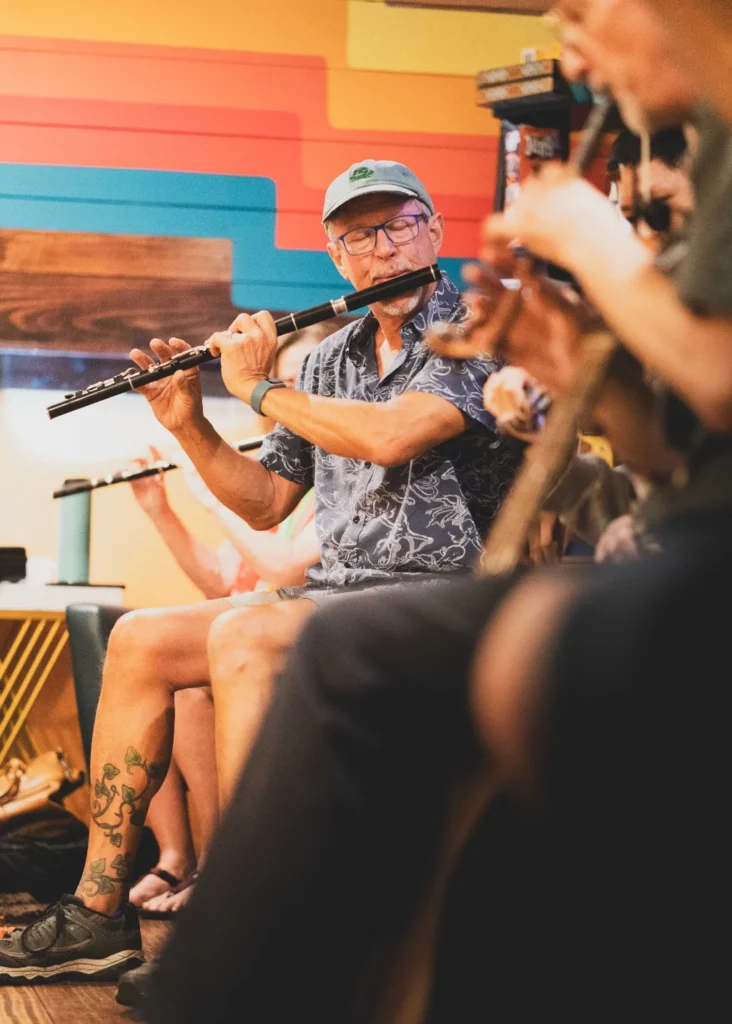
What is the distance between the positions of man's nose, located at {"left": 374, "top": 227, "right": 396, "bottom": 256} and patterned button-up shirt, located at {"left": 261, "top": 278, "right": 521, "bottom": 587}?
107mm

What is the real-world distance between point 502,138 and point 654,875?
2817 mm

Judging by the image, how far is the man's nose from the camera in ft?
6.93

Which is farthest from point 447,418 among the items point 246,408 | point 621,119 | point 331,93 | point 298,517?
point 331,93

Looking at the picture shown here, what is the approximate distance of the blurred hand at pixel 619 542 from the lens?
3.40ft

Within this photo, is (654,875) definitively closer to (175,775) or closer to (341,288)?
(175,775)

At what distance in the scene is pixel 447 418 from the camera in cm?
186

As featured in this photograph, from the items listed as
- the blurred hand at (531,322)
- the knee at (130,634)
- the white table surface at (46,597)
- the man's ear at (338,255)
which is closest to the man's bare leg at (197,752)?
the white table surface at (46,597)

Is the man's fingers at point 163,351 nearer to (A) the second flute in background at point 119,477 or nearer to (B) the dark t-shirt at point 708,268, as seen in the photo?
(A) the second flute in background at point 119,477

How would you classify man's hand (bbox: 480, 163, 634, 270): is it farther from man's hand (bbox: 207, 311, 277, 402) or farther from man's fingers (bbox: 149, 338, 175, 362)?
man's fingers (bbox: 149, 338, 175, 362)

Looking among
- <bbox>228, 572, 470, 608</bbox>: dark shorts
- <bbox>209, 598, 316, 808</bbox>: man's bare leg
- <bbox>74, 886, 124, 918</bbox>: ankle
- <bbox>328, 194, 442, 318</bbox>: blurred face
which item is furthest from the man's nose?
<bbox>74, 886, 124, 918</bbox>: ankle

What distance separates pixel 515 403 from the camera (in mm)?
1373

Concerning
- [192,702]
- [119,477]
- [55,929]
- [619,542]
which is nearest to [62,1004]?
[55,929]

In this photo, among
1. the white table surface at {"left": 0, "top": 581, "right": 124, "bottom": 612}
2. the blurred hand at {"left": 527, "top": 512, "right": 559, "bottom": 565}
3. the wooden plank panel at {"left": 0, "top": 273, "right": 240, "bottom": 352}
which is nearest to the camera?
the blurred hand at {"left": 527, "top": 512, "right": 559, "bottom": 565}

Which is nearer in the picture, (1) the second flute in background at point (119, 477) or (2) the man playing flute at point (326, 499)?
(2) the man playing flute at point (326, 499)
